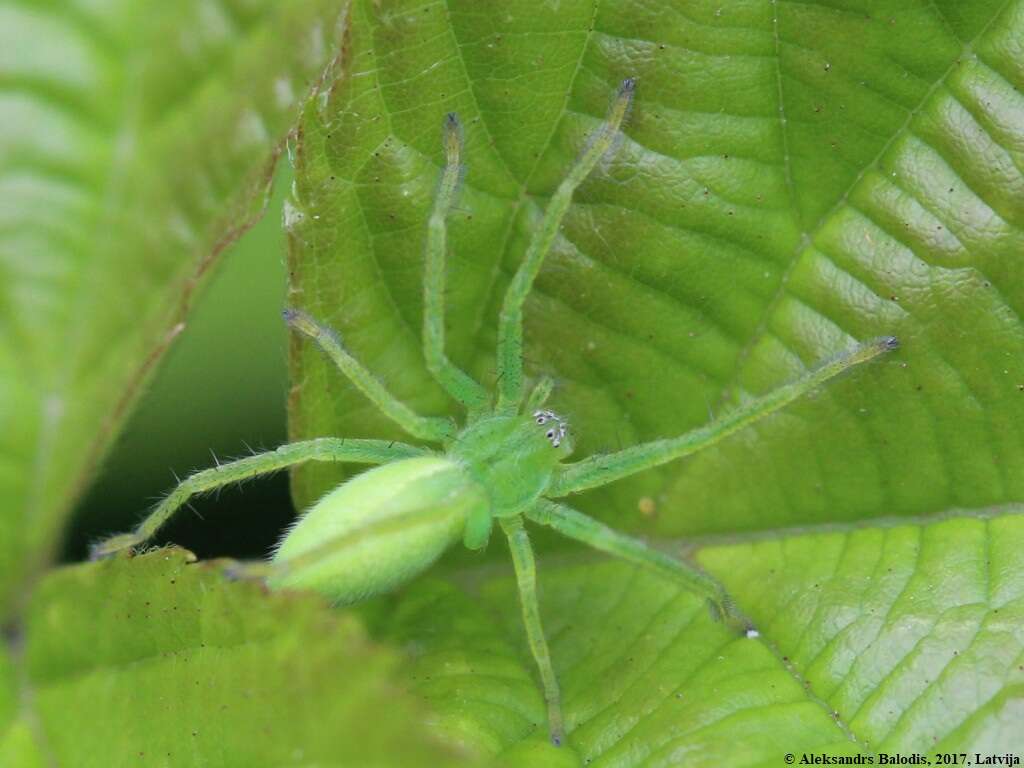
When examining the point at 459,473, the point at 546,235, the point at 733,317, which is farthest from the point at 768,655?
the point at 546,235

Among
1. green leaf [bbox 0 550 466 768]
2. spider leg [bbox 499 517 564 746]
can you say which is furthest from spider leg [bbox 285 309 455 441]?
green leaf [bbox 0 550 466 768]

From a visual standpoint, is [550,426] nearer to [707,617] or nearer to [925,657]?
[707,617]

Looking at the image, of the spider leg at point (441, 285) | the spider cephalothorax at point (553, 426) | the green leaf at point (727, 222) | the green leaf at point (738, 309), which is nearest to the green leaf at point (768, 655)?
the green leaf at point (738, 309)

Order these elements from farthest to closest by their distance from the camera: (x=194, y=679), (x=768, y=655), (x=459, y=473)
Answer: (x=459, y=473) → (x=768, y=655) → (x=194, y=679)

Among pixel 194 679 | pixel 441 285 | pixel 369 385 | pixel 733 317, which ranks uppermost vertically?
pixel 733 317

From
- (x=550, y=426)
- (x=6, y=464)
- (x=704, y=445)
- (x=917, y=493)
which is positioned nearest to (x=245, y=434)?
(x=6, y=464)

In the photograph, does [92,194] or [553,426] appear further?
[553,426]

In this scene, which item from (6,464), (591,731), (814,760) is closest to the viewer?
(814,760)

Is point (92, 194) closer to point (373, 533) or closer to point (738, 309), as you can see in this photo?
point (373, 533)
